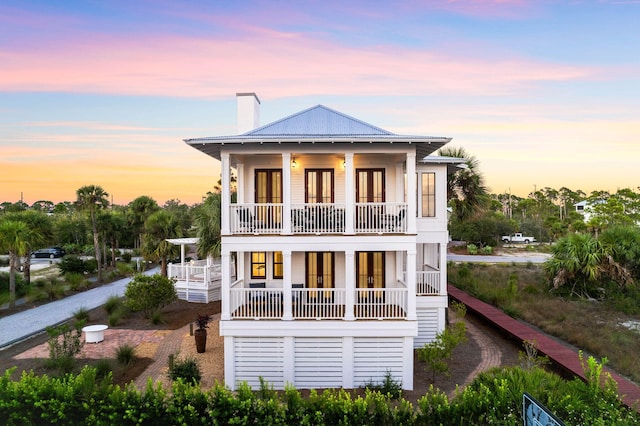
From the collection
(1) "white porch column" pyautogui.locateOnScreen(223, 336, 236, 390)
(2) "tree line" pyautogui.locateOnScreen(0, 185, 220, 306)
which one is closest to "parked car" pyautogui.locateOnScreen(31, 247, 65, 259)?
(2) "tree line" pyautogui.locateOnScreen(0, 185, 220, 306)

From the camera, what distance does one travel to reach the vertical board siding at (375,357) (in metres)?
11.5

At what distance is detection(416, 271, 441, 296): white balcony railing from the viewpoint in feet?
49.9

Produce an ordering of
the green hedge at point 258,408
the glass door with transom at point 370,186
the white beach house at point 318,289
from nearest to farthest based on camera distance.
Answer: the green hedge at point 258,408 → the white beach house at point 318,289 → the glass door with transom at point 370,186

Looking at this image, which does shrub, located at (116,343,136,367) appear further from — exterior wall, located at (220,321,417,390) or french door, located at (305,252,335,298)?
french door, located at (305,252,335,298)

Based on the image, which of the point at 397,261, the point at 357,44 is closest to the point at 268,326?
the point at 397,261

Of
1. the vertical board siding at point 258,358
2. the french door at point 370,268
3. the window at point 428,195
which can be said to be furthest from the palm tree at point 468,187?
the vertical board siding at point 258,358

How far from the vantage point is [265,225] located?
12195mm

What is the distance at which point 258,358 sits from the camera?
11.7 meters

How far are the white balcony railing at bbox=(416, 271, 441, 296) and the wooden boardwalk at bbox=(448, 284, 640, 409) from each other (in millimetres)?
3247

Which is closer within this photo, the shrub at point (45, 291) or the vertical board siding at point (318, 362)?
the vertical board siding at point (318, 362)

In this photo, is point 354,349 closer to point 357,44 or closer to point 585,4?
point 357,44

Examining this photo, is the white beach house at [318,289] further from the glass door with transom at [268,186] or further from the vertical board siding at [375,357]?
the glass door with transom at [268,186]

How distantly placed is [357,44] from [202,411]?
57.0ft

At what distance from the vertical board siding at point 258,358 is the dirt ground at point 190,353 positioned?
103cm
